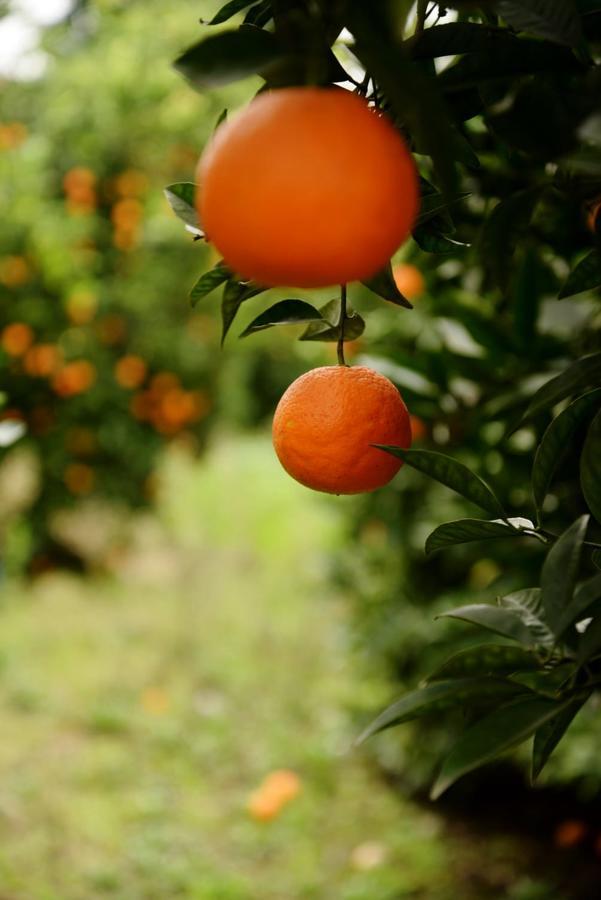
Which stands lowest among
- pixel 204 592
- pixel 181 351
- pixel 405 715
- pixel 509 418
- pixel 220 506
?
pixel 220 506

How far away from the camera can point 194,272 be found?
3.90 metres

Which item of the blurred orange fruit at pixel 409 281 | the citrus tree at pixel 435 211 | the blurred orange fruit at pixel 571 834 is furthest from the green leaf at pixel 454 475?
the blurred orange fruit at pixel 571 834

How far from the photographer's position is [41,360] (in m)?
3.38

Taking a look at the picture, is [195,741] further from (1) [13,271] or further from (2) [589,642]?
(2) [589,642]

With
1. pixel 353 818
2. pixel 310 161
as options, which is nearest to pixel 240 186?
pixel 310 161

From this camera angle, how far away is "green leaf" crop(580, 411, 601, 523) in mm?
579

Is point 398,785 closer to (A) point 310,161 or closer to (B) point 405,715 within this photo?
(B) point 405,715

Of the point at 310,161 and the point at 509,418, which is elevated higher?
the point at 310,161

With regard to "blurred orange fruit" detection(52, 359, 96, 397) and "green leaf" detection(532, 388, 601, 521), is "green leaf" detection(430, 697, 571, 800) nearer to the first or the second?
"green leaf" detection(532, 388, 601, 521)

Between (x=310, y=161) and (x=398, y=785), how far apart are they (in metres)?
2.48

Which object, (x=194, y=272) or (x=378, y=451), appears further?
(x=194, y=272)

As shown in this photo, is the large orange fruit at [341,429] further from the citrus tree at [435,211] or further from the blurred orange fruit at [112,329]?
the blurred orange fruit at [112,329]

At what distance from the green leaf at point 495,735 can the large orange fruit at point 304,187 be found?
249 millimetres

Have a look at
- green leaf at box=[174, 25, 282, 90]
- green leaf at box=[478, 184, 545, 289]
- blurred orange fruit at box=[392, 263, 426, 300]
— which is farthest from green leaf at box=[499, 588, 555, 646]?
blurred orange fruit at box=[392, 263, 426, 300]
